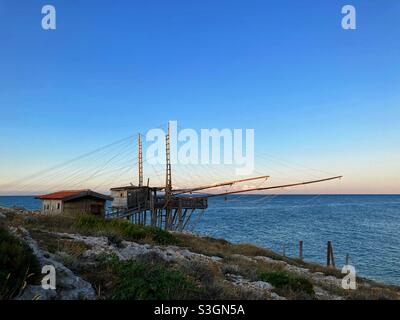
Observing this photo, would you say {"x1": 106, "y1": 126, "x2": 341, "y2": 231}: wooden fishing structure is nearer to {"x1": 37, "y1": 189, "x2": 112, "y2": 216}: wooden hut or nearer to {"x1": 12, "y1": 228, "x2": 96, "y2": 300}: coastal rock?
{"x1": 37, "y1": 189, "x2": 112, "y2": 216}: wooden hut

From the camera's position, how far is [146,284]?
5945 millimetres

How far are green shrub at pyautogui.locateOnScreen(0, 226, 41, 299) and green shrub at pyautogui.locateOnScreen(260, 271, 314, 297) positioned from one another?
7450mm

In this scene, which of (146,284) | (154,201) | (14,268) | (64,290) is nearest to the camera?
(14,268)

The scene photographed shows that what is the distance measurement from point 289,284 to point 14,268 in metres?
8.70

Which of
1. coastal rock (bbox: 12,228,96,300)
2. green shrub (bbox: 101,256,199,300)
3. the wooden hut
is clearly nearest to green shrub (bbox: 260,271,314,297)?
green shrub (bbox: 101,256,199,300)

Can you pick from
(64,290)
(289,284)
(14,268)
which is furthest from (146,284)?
(289,284)

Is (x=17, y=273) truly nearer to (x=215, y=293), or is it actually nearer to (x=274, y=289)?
(x=215, y=293)

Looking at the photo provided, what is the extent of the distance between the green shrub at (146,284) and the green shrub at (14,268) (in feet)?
5.26

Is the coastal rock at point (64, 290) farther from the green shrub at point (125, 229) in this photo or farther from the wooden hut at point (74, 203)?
the wooden hut at point (74, 203)

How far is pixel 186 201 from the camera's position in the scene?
40406 millimetres

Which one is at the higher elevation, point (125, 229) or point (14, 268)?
Result: point (14, 268)

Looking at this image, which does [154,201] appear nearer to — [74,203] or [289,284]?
[74,203]

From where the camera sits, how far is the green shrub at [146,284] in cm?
566
